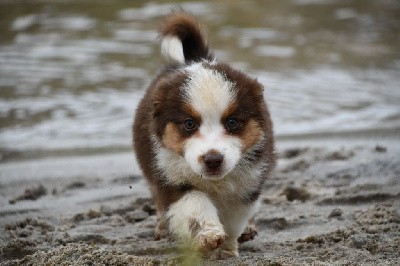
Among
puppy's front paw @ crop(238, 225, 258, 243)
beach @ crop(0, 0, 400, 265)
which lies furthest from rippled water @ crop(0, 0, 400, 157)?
puppy's front paw @ crop(238, 225, 258, 243)

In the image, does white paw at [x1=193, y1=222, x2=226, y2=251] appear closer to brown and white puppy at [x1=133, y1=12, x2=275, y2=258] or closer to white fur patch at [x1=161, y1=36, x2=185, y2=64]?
brown and white puppy at [x1=133, y1=12, x2=275, y2=258]

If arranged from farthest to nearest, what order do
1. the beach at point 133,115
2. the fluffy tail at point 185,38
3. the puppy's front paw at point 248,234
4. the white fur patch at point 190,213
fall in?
the fluffy tail at point 185,38 < the puppy's front paw at point 248,234 < the beach at point 133,115 < the white fur patch at point 190,213

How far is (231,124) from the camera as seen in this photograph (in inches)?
180

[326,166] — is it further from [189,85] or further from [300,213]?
[189,85]

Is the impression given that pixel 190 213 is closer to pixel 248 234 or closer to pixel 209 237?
pixel 209 237

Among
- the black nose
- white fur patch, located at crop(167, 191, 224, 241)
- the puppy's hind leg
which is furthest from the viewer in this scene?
white fur patch, located at crop(167, 191, 224, 241)

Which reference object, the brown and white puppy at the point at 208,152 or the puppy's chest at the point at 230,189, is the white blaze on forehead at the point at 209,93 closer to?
the brown and white puppy at the point at 208,152

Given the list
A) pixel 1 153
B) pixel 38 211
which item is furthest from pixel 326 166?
pixel 1 153

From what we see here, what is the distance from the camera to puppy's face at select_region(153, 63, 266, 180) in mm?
4359

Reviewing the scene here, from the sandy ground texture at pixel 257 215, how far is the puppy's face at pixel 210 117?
23.6 inches

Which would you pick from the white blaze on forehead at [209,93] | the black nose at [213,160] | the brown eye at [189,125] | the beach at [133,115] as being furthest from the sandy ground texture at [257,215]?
the white blaze on forehead at [209,93]

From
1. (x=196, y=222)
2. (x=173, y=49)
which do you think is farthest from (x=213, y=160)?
(x=173, y=49)

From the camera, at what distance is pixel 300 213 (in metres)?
5.80

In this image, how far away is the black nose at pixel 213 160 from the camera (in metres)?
Result: 4.27
